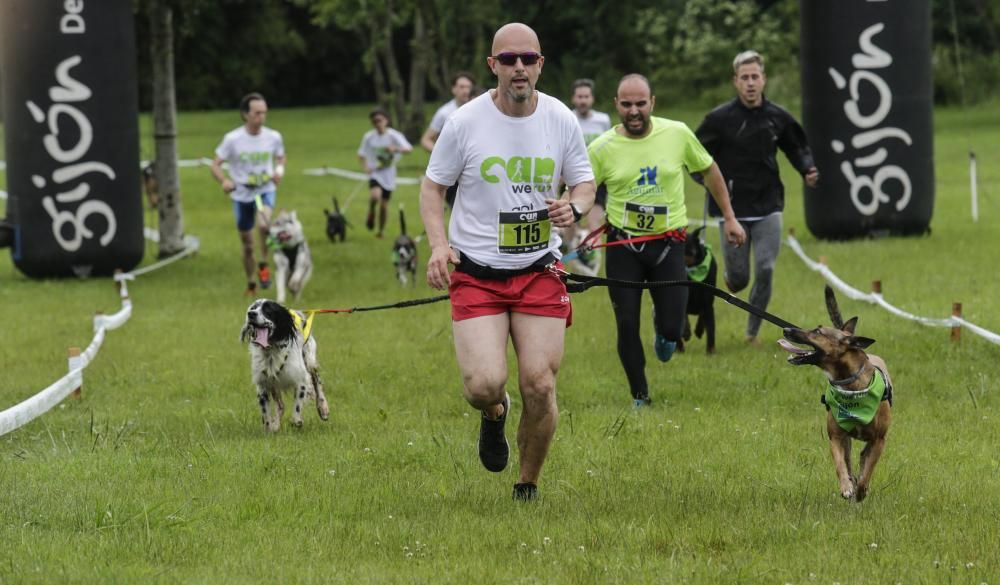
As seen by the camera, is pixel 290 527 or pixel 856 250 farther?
pixel 856 250

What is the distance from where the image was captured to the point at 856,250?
20.4m

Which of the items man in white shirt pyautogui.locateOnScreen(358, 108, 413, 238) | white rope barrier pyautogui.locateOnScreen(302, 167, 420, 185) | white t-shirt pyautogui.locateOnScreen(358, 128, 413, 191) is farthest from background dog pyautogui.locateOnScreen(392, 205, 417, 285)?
white rope barrier pyautogui.locateOnScreen(302, 167, 420, 185)

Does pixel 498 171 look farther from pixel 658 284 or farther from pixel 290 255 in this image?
pixel 290 255

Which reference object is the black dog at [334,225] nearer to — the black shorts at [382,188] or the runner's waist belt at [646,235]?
the black shorts at [382,188]

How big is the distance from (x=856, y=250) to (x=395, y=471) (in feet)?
43.1

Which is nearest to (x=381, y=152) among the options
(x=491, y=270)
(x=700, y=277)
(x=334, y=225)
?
(x=334, y=225)

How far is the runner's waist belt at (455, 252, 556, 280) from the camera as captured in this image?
284 inches

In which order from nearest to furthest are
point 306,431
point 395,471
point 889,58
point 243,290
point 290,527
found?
point 290,527 < point 395,471 < point 306,431 < point 243,290 < point 889,58

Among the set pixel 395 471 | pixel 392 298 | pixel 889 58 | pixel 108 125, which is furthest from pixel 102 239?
pixel 395 471

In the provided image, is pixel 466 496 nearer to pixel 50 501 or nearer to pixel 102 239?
pixel 50 501

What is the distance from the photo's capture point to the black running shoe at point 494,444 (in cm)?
766

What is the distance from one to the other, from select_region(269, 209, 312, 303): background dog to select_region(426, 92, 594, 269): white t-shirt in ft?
35.8

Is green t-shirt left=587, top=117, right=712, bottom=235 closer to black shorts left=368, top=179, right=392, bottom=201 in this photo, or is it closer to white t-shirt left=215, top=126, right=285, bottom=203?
white t-shirt left=215, top=126, right=285, bottom=203

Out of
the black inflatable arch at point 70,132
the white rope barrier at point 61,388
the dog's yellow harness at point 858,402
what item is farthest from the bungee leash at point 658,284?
the black inflatable arch at point 70,132
